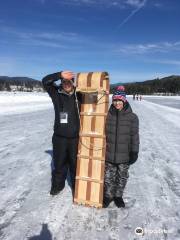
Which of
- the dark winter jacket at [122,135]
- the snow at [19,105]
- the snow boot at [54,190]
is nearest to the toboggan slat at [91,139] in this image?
the dark winter jacket at [122,135]

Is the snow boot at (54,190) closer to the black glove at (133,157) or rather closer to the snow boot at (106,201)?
the snow boot at (106,201)

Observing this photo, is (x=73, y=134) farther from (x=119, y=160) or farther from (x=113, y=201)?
(x=113, y=201)

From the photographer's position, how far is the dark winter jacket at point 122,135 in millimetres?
4551

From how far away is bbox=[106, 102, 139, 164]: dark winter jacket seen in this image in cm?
455

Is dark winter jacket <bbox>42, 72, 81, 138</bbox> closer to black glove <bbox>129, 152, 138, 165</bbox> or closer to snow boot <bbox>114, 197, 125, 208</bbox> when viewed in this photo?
black glove <bbox>129, 152, 138, 165</bbox>

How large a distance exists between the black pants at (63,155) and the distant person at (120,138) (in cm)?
55

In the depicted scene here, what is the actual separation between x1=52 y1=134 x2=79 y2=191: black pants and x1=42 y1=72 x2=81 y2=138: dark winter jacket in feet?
0.33

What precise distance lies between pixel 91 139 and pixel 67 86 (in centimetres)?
82

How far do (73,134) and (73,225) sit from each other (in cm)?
132

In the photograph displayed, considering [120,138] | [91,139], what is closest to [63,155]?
[91,139]

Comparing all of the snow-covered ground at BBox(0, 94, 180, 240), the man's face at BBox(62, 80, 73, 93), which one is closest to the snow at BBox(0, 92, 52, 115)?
the snow-covered ground at BBox(0, 94, 180, 240)

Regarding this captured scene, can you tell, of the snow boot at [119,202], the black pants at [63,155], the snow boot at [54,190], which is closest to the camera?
the snow boot at [119,202]

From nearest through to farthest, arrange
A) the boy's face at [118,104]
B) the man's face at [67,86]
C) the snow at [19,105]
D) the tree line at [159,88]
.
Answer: the boy's face at [118,104]
the man's face at [67,86]
the snow at [19,105]
the tree line at [159,88]

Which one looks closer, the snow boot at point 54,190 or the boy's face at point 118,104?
the boy's face at point 118,104
